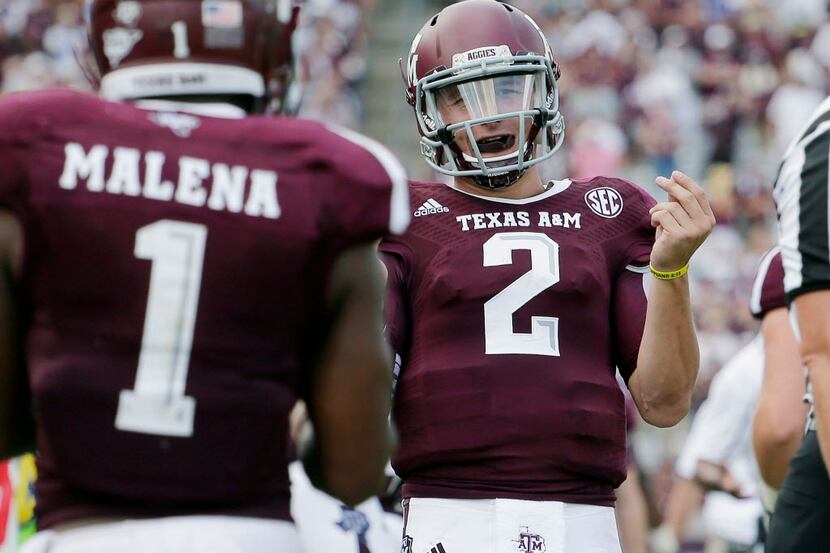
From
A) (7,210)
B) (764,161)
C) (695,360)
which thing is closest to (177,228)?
(7,210)

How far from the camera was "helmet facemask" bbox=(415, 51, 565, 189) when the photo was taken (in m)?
3.40

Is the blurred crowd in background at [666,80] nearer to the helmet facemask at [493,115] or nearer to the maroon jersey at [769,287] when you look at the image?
the maroon jersey at [769,287]

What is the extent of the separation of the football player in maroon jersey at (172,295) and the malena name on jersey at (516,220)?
1.08 metres

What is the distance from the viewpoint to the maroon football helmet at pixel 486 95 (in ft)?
11.2

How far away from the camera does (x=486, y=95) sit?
344 cm

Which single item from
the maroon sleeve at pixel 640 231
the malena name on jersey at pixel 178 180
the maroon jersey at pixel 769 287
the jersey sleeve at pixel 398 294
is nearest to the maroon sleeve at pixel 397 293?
the jersey sleeve at pixel 398 294

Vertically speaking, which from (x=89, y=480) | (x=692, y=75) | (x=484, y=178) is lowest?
(x=89, y=480)

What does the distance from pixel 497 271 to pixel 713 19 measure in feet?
44.3

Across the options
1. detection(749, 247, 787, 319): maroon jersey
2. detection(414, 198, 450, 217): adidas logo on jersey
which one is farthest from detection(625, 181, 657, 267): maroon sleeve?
detection(749, 247, 787, 319): maroon jersey

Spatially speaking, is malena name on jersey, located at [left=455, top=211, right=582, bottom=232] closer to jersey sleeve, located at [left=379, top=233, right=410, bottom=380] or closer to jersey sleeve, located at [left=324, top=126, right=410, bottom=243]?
jersey sleeve, located at [left=379, top=233, right=410, bottom=380]

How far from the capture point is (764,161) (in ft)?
49.0

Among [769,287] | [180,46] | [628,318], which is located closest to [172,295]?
[180,46]

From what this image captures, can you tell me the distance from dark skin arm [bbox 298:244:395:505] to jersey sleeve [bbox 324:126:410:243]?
5 cm

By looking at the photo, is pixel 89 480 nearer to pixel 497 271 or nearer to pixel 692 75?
pixel 497 271
